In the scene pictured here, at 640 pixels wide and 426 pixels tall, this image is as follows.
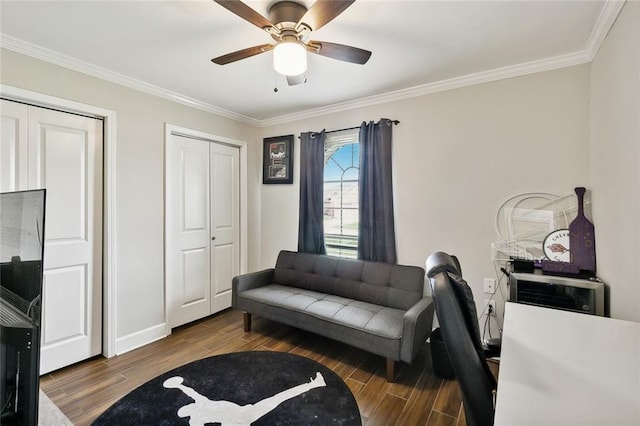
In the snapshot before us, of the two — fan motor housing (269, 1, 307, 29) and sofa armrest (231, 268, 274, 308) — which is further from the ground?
fan motor housing (269, 1, 307, 29)

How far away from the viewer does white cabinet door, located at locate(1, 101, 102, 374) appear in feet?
6.93

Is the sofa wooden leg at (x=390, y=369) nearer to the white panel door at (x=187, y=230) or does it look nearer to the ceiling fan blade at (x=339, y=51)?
the ceiling fan blade at (x=339, y=51)

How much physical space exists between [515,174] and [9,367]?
305cm

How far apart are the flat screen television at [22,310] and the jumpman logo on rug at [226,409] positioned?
0.64 meters

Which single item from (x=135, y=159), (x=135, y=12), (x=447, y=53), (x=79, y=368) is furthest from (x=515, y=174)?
(x=79, y=368)

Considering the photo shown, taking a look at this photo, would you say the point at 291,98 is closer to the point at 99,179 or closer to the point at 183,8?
the point at 183,8

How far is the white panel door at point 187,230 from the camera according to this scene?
3006 mm

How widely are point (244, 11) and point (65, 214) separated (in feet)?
7.13

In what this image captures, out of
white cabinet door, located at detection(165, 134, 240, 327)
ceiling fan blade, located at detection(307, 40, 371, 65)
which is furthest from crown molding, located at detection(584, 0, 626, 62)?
white cabinet door, located at detection(165, 134, 240, 327)

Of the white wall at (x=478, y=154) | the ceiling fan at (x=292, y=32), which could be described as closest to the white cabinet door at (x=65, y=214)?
the ceiling fan at (x=292, y=32)

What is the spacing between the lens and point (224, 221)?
3596 millimetres

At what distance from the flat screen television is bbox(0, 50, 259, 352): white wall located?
1779 millimetres

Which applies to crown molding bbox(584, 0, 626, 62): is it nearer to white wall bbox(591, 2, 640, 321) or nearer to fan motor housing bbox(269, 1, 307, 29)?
white wall bbox(591, 2, 640, 321)

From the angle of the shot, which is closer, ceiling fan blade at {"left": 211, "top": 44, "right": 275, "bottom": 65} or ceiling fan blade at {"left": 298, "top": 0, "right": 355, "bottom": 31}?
ceiling fan blade at {"left": 298, "top": 0, "right": 355, "bottom": 31}
